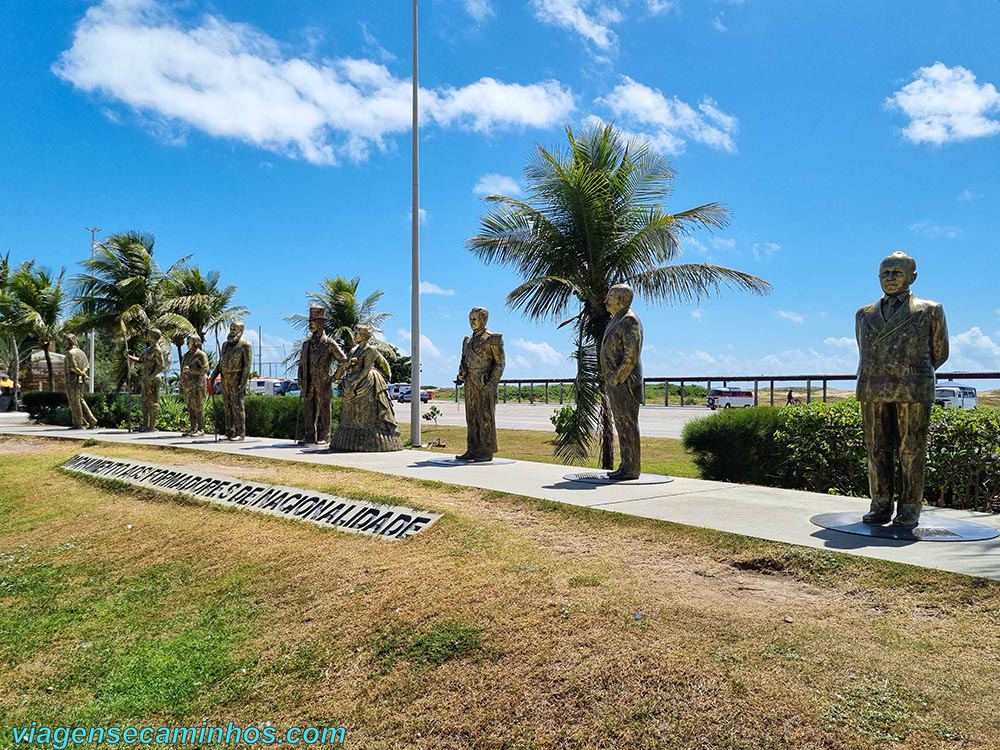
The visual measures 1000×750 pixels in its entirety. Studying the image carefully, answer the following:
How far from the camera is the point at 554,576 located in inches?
190

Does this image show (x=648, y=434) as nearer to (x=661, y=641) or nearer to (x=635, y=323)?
(x=635, y=323)

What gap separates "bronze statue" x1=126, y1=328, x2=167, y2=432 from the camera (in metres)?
17.8

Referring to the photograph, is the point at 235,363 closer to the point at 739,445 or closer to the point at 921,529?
the point at 739,445

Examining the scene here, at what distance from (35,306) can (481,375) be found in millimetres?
27001

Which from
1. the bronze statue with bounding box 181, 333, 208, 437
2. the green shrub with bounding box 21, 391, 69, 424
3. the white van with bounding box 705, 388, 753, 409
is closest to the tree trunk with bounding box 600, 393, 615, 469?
the bronze statue with bounding box 181, 333, 208, 437

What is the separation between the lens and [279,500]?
802 cm

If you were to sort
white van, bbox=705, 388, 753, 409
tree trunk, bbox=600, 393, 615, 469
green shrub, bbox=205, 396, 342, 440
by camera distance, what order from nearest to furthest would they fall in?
tree trunk, bbox=600, 393, 615, 469, green shrub, bbox=205, 396, 342, 440, white van, bbox=705, 388, 753, 409

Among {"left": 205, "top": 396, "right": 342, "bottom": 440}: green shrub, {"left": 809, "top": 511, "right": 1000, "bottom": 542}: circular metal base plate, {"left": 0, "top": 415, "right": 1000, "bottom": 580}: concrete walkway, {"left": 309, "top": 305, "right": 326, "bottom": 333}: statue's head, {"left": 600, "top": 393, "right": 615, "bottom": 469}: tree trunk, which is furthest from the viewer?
{"left": 205, "top": 396, "right": 342, "bottom": 440}: green shrub

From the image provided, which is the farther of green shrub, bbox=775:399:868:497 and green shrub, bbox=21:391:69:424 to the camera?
green shrub, bbox=21:391:69:424

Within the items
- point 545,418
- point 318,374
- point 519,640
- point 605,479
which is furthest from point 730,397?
point 519,640

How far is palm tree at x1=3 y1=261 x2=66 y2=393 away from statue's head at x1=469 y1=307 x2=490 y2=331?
24766 mm

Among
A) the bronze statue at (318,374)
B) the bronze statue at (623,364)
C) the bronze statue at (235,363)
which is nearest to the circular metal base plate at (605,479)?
the bronze statue at (623,364)

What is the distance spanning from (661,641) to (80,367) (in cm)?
1894

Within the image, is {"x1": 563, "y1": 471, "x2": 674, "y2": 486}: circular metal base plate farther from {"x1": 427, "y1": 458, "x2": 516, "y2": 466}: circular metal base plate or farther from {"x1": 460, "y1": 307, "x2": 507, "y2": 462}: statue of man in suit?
{"x1": 460, "y1": 307, "x2": 507, "y2": 462}: statue of man in suit
